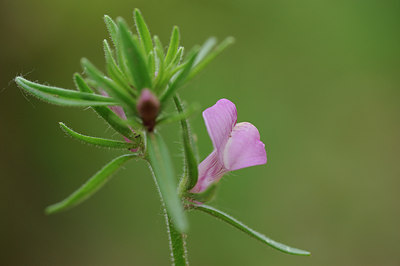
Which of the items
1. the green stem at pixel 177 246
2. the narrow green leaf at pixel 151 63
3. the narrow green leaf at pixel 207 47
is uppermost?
the narrow green leaf at pixel 207 47

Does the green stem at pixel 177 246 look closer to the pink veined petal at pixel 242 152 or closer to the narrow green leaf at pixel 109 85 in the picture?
the pink veined petal at pixel 242 152

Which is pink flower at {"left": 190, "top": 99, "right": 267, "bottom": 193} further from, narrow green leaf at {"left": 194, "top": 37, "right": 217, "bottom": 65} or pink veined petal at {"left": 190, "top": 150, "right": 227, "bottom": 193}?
narrow green leaf at {"left": 194, "top": 37, "right": 217, "bottom": 65}

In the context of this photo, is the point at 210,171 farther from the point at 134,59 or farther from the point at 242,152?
the point at 134,59

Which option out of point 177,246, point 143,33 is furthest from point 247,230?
point 143,33

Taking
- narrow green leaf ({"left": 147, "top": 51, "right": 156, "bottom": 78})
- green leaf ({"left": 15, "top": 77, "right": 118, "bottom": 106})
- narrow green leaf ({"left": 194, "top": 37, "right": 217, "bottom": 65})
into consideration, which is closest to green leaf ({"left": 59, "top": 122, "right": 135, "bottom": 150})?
green leaf ({"left": 15, "top": 77, "right": 118, "bottom": 106})

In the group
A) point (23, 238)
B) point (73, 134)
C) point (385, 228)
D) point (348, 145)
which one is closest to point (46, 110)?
point (23, 238)

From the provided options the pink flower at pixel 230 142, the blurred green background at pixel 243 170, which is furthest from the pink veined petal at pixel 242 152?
the blurred green background at pixel 243 170

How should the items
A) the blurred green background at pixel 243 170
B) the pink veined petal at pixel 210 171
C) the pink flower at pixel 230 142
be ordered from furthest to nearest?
the blurred green background at pixel 243 170 < the pink veined petal at pixel 210 171 < the pink flower at pixel 230 142
